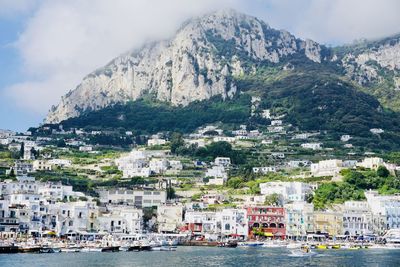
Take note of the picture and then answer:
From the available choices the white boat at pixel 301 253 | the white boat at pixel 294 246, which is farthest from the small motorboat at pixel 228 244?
the white boat at pixel 301 253

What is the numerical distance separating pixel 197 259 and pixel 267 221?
36.1 m

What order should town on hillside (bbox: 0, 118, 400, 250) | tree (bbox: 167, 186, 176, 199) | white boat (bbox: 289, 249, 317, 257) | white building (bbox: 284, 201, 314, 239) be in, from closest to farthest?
white boat (bbox: 289, 249, 317, 257), town on hillside (bbox: 0, 118, 400, 250), white building (bbox: 284, 201, 314, 239), tree (bbox: 167, 186, 176, 199)

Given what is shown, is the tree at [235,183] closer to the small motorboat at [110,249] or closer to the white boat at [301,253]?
the small motorboat at [110,249]

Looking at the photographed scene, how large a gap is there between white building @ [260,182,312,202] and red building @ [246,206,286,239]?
31.5ft

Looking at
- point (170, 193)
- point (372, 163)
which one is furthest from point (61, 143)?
point (372, 163)

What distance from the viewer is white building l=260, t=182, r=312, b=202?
391 ft

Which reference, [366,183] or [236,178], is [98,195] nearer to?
[236,178]

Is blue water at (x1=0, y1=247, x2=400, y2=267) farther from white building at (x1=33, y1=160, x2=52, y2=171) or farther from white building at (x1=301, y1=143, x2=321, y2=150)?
white building at (x1=301, y1=143, x2=321, y2=150)

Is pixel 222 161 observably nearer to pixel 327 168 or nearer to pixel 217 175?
pixel 217 175

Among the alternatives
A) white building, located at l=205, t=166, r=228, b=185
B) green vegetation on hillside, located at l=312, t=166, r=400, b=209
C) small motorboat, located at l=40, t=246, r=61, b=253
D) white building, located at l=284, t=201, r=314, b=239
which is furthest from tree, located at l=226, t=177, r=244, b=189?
small motorboat, located at l=40, t=246, r=61, b=253

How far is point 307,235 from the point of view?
354 ft

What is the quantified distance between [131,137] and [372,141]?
204ft

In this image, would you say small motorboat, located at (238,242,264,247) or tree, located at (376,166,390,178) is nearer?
small motorboat, located at (238,242,264,247)

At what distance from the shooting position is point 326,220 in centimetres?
10950
